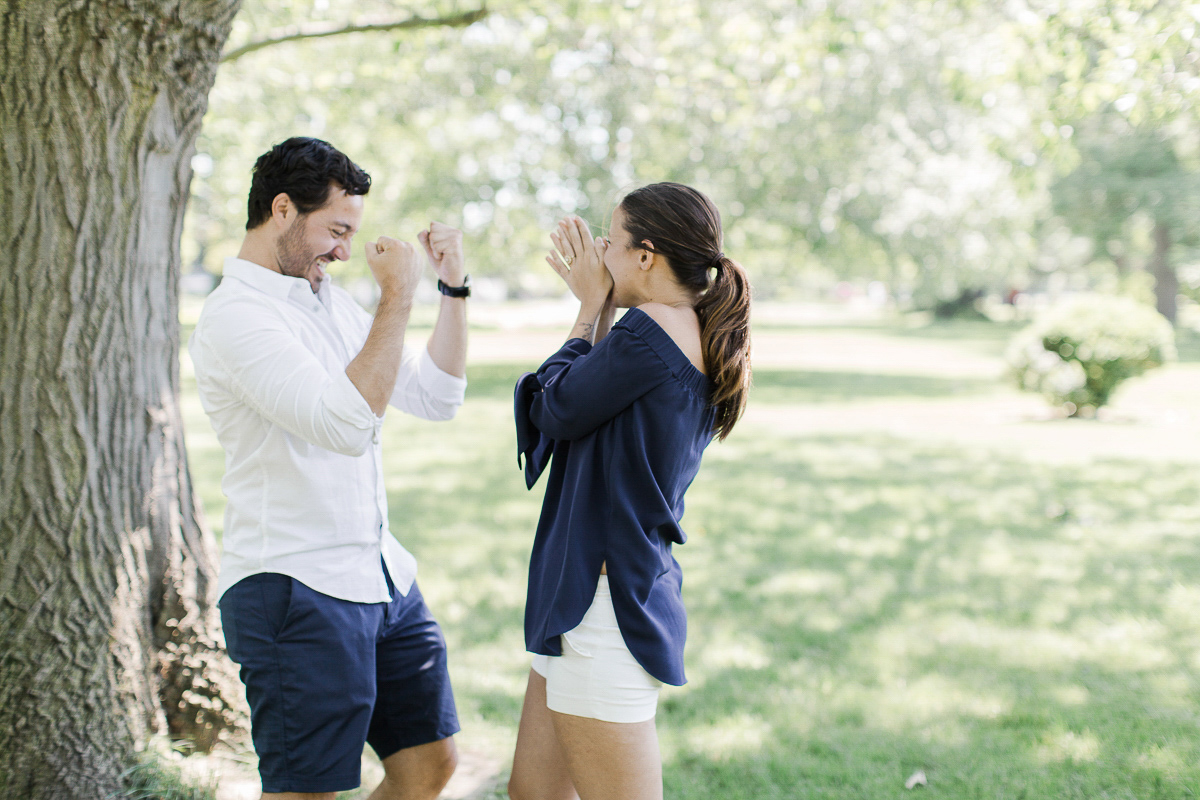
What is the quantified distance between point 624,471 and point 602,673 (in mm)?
466

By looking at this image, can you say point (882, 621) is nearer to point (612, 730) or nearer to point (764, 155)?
point (612, 730)

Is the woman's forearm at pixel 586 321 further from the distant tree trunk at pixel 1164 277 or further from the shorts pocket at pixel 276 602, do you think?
the distant tree trunk at pixel 1164 277

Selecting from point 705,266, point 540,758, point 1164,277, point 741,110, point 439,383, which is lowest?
point 540,758

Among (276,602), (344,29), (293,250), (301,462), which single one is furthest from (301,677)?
(344,29)

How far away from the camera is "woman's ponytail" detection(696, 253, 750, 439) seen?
212 cm

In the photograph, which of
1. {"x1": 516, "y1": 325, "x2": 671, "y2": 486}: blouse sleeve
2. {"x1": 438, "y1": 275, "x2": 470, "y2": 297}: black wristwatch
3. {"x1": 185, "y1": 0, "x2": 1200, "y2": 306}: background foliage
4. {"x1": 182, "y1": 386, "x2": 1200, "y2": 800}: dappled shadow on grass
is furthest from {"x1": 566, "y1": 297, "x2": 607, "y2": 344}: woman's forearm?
{"x1": 185, "y1": 0, "x2": 1200, "y2": 306}: background foliage

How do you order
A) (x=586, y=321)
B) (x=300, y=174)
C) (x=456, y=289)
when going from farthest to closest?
(x=456, y=289) < (x=300, y=174) < (x=586, y=321)

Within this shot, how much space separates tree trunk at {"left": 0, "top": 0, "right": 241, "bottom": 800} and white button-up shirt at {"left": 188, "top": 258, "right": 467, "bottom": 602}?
87 cm

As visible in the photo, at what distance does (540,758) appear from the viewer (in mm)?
2357

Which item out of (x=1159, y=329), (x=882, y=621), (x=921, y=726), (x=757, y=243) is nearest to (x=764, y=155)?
(x=757, y=243)

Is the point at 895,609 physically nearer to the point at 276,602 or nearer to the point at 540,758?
the point at 540,758

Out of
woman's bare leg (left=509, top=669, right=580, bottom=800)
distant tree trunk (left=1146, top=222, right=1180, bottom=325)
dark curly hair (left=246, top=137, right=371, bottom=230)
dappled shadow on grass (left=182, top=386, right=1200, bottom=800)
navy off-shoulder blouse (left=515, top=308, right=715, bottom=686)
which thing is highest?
distant tree trunk (left=1146, top=222, right=1180, bottom=325)

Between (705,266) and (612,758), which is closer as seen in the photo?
(612,758)

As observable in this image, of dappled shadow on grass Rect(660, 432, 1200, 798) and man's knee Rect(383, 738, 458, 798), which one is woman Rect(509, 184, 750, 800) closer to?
man's knee Rect(383, 738, 458, 798)
